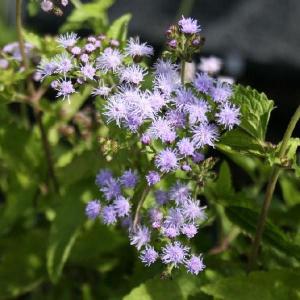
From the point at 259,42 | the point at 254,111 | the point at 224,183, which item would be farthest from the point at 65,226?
the point at 259,42

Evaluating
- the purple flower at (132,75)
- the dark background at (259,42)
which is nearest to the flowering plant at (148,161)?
the purple flower at (132,75)

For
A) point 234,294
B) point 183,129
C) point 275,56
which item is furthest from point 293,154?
point 275,56

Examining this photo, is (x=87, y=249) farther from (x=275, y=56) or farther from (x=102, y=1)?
(x=275, y=56)

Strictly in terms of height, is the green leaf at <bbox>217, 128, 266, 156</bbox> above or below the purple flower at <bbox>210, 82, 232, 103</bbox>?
below

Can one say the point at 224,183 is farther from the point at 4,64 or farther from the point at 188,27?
the point at 4,64

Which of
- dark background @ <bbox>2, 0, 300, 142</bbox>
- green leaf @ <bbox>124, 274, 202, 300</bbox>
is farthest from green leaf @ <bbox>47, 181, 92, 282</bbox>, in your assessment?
dark background @ <bbox>2, 0, 300, 142</bbox>

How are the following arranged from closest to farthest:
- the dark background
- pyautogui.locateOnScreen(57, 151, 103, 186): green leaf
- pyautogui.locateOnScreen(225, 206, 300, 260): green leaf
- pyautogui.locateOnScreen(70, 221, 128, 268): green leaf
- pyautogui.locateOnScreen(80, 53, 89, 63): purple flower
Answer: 1. pyautogui.locateOnScreen(80, 53, 89, 63): purple flower
2. pyautogui.locateOnScreen(225, 206, 300, 260): green leaf
3. pyautogui.locateOnScreen(57, 151, 103, 186): green leaf
4. pyautogui.locateOnScreen(70, 221, 128, 268): green leaf
5. the dark background

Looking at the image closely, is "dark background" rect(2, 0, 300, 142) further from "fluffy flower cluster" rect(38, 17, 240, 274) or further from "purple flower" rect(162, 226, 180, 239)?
"purple flower" rect(162, 226, 180, 239)
